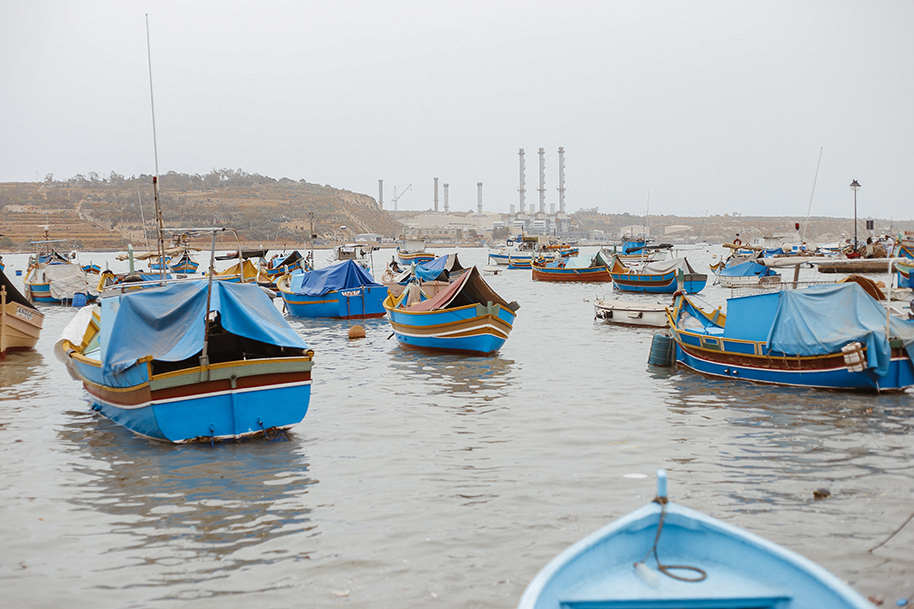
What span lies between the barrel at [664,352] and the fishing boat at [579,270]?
35413mm

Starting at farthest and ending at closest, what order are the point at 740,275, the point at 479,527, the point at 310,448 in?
the point at 740,275, the point at 310,448, the point at 479,527

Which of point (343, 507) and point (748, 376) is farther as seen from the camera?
point (748, 376)

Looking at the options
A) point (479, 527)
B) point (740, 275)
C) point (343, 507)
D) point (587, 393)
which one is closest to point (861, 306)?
point (587, 393)

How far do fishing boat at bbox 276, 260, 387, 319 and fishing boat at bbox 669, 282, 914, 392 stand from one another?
1840 centimetres

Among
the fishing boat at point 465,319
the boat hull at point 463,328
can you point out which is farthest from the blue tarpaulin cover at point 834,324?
the boat hull at point 463,328

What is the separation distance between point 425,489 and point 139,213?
167 metres

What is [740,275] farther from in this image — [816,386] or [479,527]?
[479,527]

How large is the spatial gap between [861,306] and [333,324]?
20836 millimetres

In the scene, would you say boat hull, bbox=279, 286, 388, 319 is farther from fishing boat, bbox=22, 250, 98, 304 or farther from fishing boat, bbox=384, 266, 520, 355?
fishing boat, bbox=22, 250, 98, 304

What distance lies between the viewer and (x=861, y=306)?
14383 mm

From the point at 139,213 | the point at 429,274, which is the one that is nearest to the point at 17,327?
the point at 429,274

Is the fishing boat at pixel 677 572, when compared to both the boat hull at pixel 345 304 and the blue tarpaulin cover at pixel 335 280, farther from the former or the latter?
the blue tarpaulin cover at pixel 335 280

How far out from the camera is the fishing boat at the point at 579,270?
5409 cm

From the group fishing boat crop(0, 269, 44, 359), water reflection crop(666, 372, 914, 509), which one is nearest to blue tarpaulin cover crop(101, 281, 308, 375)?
water reflection crop(666, 372, 914, 509)
